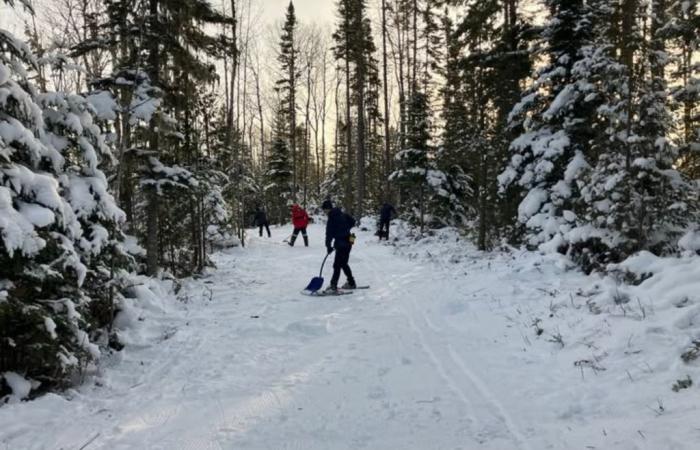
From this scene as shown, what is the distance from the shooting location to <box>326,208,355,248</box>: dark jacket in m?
11.2

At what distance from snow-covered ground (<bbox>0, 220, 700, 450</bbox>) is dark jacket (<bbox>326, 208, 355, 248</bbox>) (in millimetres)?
1888

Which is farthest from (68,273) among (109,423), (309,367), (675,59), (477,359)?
(675,59)

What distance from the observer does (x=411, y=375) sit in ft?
18.8

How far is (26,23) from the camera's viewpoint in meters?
18.7

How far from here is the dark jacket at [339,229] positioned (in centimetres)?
1121

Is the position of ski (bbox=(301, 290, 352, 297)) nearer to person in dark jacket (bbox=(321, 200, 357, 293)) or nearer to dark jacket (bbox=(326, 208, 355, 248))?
person in dark jacket (bbox=(321, 200, 357, 293))

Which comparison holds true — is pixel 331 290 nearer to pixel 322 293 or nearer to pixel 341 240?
pixel 322 293

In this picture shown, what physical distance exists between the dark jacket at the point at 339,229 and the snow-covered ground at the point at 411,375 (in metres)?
1.89

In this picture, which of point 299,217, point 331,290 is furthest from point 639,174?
point 299,217

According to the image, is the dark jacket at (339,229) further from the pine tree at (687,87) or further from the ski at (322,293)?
the pine tree at (687,87)

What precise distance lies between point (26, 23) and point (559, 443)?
888 inches

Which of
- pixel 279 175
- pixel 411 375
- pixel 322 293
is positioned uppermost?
pixel 279 175

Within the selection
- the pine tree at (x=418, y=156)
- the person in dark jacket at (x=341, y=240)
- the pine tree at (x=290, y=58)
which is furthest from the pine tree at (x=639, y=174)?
the pine tree at (x=290, y=58)

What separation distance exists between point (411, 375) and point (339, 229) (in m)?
5.87
